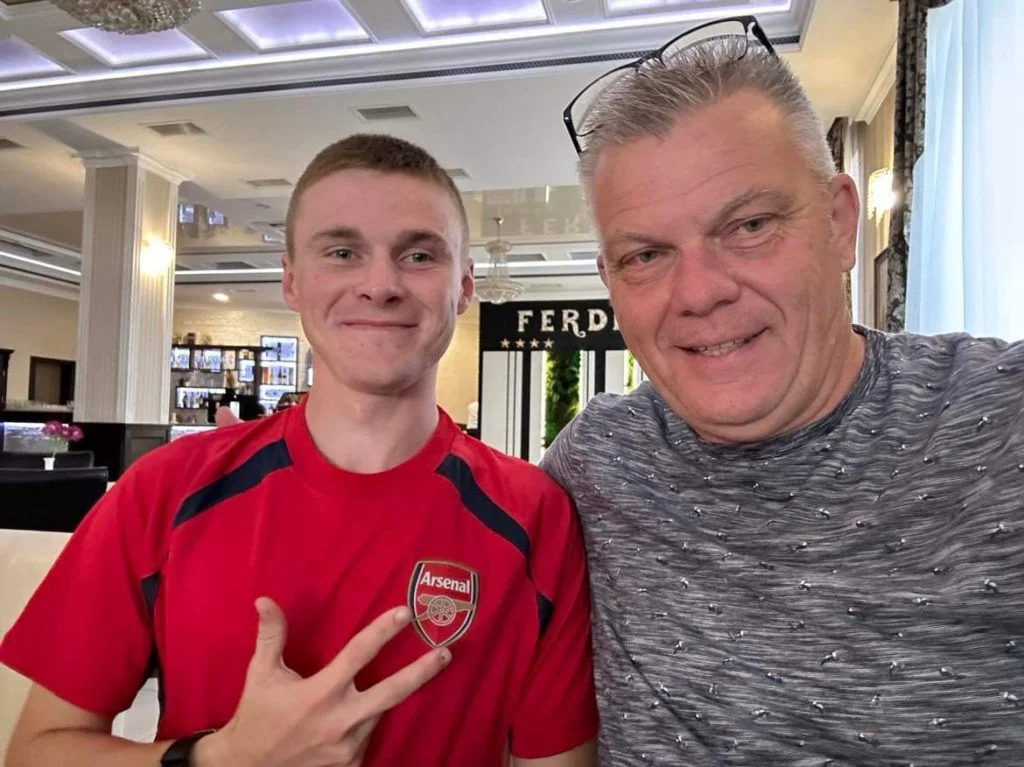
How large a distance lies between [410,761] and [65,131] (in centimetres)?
665

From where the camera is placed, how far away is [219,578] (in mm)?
1074

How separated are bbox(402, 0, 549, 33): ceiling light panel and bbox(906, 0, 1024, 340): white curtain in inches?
90.4

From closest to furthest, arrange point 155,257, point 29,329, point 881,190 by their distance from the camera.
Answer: point 881,190
point 155,257
point 29,329

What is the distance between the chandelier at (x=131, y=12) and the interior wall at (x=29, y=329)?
1056 centimetres

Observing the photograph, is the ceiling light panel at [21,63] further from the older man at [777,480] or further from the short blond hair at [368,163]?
the older man at [777,480]

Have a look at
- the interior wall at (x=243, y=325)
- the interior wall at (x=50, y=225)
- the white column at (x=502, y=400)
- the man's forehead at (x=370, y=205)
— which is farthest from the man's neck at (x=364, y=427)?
the interior wall at (x=243, y=325)

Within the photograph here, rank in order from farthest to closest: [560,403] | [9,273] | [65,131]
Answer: [9,273]
[560,403]
[65,131]

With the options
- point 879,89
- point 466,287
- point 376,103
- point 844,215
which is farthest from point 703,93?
point 376,103

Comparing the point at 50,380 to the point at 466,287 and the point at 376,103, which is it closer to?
the point at 376,103

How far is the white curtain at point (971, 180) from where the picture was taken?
8.31 ft

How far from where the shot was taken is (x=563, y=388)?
326 inches

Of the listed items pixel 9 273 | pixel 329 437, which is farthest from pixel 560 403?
pixel 9 273

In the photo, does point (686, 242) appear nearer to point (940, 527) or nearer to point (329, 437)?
point (940, 527)

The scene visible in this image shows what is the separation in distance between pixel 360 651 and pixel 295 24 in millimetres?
4975
